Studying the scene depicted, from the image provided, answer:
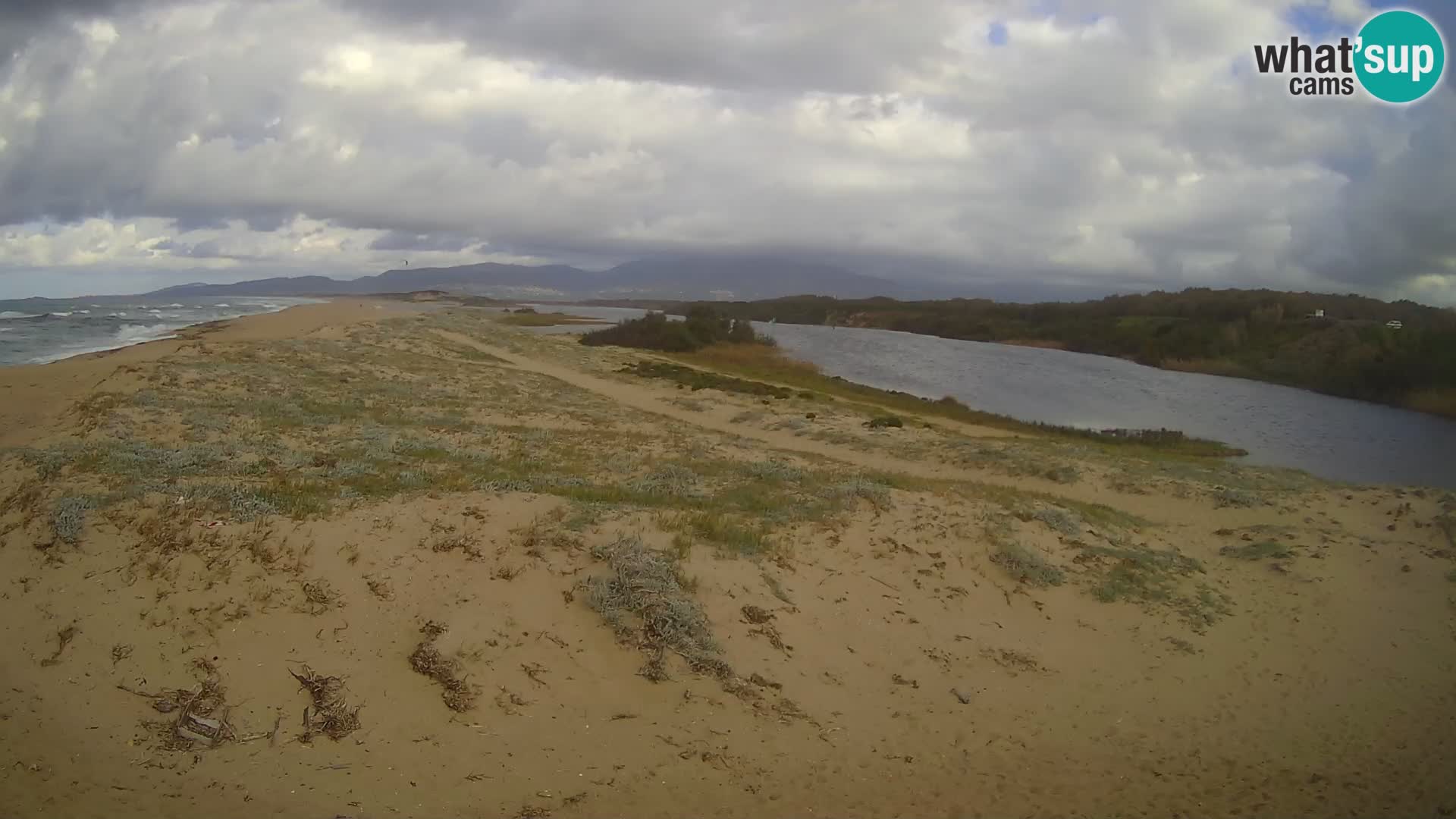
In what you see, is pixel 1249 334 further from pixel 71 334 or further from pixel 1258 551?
pixel 71 334

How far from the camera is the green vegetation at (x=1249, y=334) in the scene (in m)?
47.7

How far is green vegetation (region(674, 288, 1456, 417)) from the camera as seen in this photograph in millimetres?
47688

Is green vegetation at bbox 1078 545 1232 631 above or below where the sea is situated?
below

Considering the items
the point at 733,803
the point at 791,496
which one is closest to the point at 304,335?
the point at 791,496

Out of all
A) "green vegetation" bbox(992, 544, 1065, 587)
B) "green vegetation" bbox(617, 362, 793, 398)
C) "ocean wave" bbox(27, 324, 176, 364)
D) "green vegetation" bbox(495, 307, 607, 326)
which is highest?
"green vegetation" bbox(495, 307, 607, 326)

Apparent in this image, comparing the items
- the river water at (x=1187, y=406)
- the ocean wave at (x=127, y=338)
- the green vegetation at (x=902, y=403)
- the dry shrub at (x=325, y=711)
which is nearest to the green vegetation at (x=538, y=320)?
the river water at (x=1187, y=406)

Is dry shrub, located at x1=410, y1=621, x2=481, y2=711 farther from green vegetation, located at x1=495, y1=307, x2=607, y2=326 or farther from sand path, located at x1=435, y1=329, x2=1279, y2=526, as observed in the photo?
green vegetation, located at x1=495, y1=307, x2=607, y2=326

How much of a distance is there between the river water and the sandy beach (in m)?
19.7

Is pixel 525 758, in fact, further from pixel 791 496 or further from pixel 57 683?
pixel 791 496

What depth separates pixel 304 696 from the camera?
606 cm

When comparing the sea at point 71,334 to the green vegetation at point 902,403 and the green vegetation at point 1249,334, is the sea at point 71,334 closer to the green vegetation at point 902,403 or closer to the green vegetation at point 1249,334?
the green vegetation at point 902,403

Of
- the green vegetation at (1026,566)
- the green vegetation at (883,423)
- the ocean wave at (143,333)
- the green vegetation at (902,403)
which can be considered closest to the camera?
the green vegetation at (1026,566)

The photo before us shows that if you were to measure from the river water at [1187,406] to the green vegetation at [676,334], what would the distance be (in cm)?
575

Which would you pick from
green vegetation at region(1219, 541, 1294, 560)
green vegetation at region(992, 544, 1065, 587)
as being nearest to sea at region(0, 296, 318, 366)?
green vegetation at region(992, 544, 1065, 587)
